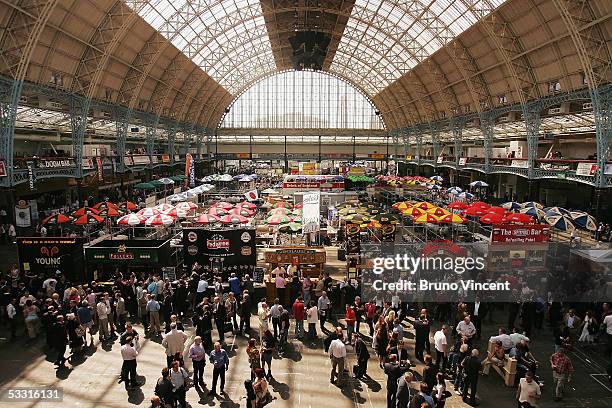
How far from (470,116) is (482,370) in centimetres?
4009

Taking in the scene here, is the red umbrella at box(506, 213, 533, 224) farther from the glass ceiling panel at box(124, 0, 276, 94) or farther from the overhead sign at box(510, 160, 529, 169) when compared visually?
the glass ceiling panel at box(124, 0, 276, 94)

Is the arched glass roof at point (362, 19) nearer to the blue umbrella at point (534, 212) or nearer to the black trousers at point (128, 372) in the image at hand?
the blue umbrella at point (534, 212)

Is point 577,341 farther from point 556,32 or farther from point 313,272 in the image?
point 556,32

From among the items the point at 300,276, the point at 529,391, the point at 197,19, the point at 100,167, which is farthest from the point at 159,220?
the point at 197,19

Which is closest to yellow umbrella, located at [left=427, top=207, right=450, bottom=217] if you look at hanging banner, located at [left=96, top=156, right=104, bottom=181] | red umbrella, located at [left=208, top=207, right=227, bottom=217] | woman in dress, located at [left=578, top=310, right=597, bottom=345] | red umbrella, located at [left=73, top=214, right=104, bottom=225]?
woman in dress, located at [left=578, top=310, right=597, bottom=345]

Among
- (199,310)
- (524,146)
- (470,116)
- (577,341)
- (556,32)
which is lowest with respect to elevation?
(577,341)

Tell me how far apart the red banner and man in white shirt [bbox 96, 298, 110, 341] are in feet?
45.0

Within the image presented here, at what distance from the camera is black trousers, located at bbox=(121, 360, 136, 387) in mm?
10094

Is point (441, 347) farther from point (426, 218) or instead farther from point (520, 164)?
point (520, 164)

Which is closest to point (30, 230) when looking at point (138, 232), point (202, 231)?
point (138, 232)

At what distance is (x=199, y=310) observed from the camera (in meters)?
12.6

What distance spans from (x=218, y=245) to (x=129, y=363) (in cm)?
797

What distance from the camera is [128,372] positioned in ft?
33.4

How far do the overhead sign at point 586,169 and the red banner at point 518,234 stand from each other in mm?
12388
